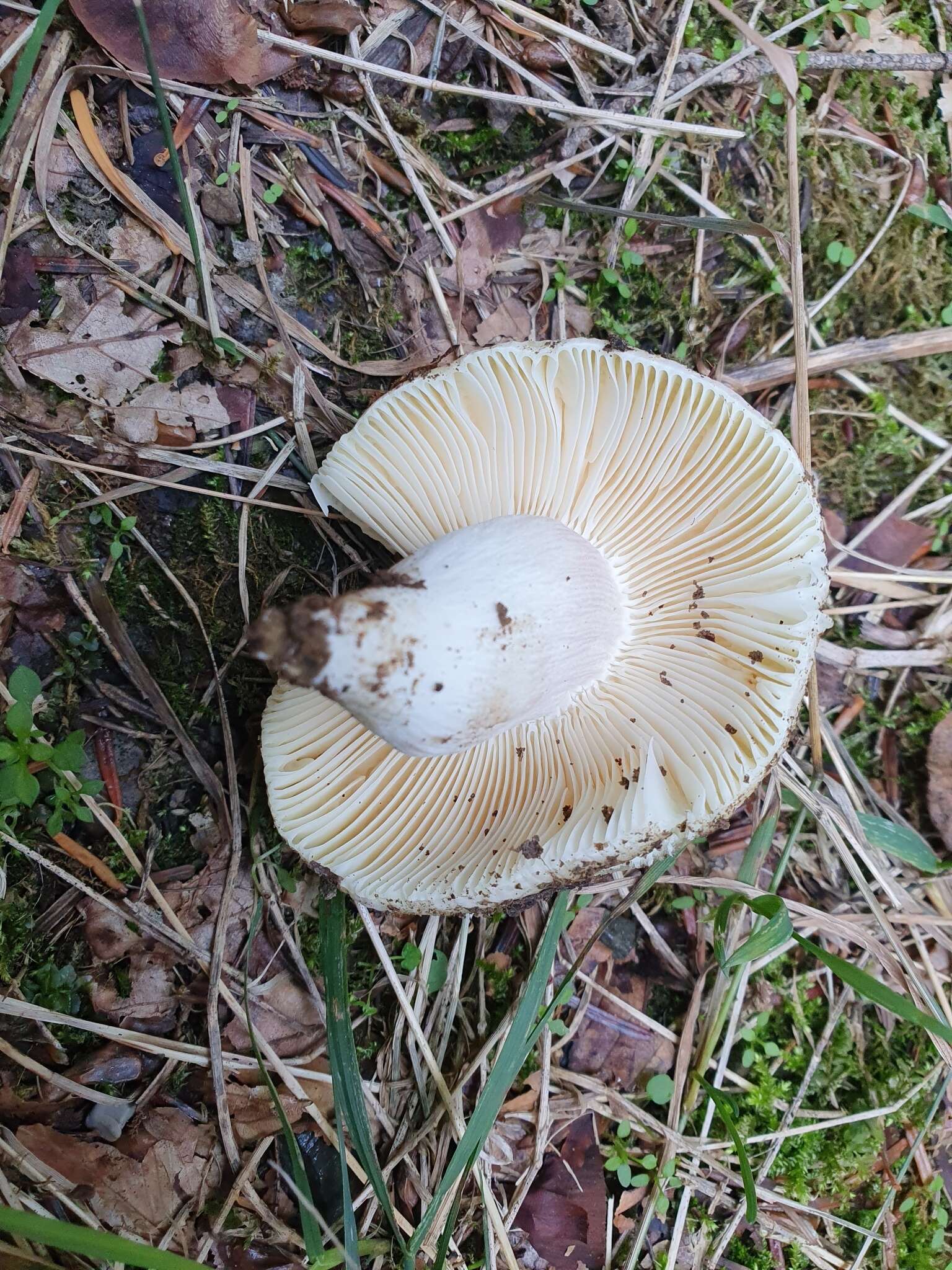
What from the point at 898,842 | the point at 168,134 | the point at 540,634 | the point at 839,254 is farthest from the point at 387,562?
the point at 898,842

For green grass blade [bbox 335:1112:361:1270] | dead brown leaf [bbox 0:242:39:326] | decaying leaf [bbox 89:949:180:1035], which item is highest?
dead brown leaf [bbox 0:242:39:326]

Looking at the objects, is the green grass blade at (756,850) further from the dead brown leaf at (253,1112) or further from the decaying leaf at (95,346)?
the decaying leaf at (95,346)

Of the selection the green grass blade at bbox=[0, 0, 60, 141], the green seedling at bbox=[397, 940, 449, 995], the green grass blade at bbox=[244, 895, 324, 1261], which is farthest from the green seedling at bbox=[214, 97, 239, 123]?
the green seedling at bbox=[397, 940, 449, 995]

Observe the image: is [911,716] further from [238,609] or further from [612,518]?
[238,609]

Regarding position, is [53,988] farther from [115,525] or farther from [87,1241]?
[115,525]

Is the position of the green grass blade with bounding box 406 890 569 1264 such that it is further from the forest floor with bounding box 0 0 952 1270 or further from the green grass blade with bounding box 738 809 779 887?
the green grass blade with bounding box 738 809 779 887

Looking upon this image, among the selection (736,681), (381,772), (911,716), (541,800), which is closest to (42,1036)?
(381,772)
